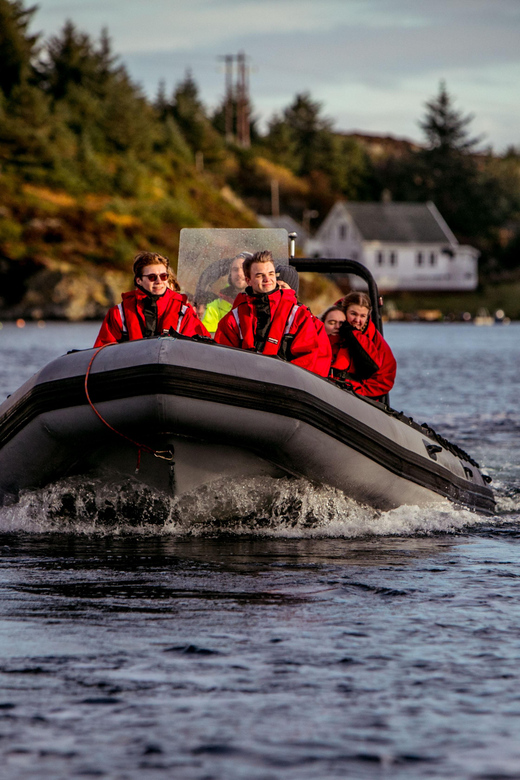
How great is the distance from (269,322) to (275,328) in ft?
0.16

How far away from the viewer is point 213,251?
7.57 metres

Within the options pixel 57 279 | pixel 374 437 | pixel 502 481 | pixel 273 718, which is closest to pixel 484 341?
pixel 57 279

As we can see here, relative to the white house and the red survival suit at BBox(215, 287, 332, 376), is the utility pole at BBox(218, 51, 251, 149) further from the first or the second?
the red survival suit at BBox(215, 287, 332, 376)

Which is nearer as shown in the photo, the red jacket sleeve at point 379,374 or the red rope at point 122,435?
the red rope at point 122,435

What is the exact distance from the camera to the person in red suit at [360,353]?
7051 millimetres

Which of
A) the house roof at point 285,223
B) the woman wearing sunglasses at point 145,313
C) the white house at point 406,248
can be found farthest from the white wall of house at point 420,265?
the woman wearing sunglasses at point 145,313

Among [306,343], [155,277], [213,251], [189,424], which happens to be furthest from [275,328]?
[213,251]

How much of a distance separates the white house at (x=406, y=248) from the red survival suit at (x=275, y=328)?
6116 cm

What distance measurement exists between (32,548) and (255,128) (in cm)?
8433

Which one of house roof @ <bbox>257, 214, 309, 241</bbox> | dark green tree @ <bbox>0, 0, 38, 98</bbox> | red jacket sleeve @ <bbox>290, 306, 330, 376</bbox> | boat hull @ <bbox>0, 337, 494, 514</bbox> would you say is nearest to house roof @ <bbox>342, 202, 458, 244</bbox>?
house roof @ <bbox>257, 214, 309, 241</bbox>

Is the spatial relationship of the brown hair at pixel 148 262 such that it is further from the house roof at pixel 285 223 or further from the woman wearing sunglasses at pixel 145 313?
the house roof at pixel 285 223

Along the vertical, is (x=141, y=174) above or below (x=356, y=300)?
above

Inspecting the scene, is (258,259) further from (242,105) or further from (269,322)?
(242,105)

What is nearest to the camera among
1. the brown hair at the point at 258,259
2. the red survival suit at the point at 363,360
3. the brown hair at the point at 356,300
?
the brown hair at the point at 258,259
